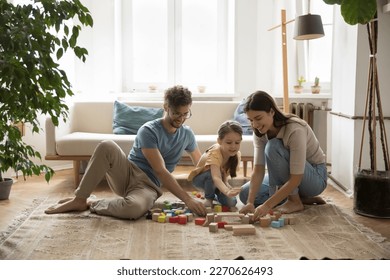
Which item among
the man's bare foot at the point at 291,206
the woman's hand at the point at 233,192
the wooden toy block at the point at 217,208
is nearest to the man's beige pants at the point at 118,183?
the wooden toy block at the point at 217,208

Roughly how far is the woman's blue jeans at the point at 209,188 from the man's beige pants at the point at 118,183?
272mm

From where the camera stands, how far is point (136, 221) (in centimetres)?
266

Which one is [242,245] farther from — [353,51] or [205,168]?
[353,51]

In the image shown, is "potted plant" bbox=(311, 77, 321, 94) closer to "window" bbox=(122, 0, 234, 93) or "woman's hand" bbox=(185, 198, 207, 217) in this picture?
"window" bbox=(122, 0, 234, 93)

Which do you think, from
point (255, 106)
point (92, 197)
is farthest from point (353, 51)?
point (92, 197)

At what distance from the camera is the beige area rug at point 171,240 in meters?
2.11

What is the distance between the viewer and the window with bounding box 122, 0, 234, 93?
548 centimetres

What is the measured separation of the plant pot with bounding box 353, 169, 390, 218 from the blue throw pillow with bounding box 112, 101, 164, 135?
1993 millimetres

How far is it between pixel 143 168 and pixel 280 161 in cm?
80

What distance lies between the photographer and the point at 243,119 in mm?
4250

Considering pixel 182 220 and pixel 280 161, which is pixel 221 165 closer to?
pixel 280 161

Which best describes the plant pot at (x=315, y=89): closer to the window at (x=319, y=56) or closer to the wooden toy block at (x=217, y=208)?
the window at (x=319, y=56)

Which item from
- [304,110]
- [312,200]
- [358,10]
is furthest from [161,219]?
[304,110]

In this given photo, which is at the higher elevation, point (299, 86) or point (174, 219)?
point (299, 86)
